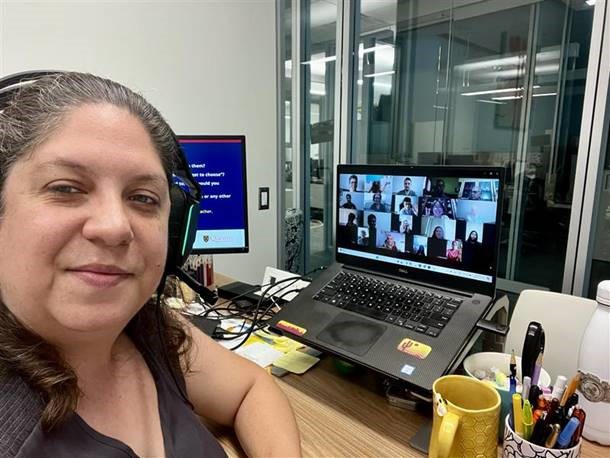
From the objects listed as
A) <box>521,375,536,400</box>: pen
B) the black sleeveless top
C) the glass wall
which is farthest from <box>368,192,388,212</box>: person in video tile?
the glass wall

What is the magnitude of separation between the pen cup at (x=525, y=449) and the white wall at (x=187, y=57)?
165cm

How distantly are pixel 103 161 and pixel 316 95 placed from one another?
2.35 meters

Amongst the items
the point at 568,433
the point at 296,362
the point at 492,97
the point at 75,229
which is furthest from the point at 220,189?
the point at 492,97

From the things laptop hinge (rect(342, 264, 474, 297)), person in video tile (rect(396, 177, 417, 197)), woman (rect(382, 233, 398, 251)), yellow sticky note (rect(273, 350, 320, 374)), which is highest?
person in video tile (rect(396, 177, 417, 197))

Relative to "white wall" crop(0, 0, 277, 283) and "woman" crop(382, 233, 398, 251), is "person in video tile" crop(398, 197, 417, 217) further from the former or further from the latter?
"white wall" crop(0, 0, 277, 283)

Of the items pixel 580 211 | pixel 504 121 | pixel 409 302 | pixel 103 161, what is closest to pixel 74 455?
pixel 103 161

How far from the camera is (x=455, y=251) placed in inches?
37.7

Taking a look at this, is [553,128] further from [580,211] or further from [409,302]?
[409,302]

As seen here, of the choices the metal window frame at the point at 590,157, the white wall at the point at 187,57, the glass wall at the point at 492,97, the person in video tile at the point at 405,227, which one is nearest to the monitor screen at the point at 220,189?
the white wall at the point at 187,57

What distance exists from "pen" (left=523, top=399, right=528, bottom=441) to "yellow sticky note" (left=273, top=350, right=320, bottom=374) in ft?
1.59

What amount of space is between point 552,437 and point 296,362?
22.0 inches

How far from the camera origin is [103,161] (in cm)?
52

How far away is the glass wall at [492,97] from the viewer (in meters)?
1.94

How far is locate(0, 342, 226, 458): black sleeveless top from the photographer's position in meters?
0.49
